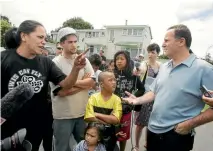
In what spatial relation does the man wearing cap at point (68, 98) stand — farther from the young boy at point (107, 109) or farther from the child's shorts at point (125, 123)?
the child's shorts at point (125, 123)

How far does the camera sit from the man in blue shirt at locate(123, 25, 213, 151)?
2.27 meters

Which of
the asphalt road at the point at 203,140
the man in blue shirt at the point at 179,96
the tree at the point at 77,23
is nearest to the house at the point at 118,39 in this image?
the tree at the point at 77,23

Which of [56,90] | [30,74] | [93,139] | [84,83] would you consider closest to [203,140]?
[93,139]

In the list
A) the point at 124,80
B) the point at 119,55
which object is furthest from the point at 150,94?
the point at 119,55

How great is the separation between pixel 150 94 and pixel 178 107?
495mm

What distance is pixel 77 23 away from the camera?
49.9 m

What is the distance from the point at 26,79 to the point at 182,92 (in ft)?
4.59

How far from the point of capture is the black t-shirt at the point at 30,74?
6.82 ft

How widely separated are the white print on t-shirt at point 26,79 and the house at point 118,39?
2932cm

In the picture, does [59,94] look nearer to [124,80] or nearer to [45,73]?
[45,73]

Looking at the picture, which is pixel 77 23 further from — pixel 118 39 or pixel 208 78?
pixel 208 78

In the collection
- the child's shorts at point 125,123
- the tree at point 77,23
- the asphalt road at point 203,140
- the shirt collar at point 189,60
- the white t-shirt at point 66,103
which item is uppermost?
the tree at point 77,23

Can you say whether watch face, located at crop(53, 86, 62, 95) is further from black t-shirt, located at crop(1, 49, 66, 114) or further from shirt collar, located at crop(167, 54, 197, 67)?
shirt collar, located at crop(167, 54, 197, 67)

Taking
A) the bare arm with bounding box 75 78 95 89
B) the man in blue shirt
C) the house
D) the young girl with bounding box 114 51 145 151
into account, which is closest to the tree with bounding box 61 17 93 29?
the house
